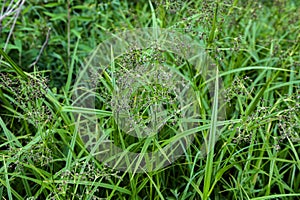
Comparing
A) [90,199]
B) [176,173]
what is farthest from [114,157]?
[176,173]

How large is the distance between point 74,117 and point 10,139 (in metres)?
0.36

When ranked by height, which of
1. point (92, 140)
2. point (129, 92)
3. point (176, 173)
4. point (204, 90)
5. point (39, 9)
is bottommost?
point (176, 173)

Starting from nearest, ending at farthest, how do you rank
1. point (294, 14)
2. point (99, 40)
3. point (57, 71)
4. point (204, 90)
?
point (204, 90)
point (57, 71)
point (99, 40)
point (294, 14)

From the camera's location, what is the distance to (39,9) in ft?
10.0

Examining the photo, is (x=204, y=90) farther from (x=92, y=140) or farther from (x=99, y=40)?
(x=99, y=40)

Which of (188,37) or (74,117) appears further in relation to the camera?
(188,37)

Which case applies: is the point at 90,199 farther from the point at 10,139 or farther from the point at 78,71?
the point at 78,71

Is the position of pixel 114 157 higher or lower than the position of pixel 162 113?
lower

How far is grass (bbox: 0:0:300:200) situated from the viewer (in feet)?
5.42

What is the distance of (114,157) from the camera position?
1.81 m

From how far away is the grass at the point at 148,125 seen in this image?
1651 mm

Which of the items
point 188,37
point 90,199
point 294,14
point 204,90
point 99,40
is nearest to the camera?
point 90,199

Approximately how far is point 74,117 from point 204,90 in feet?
2.20

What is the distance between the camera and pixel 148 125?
1.86 m
